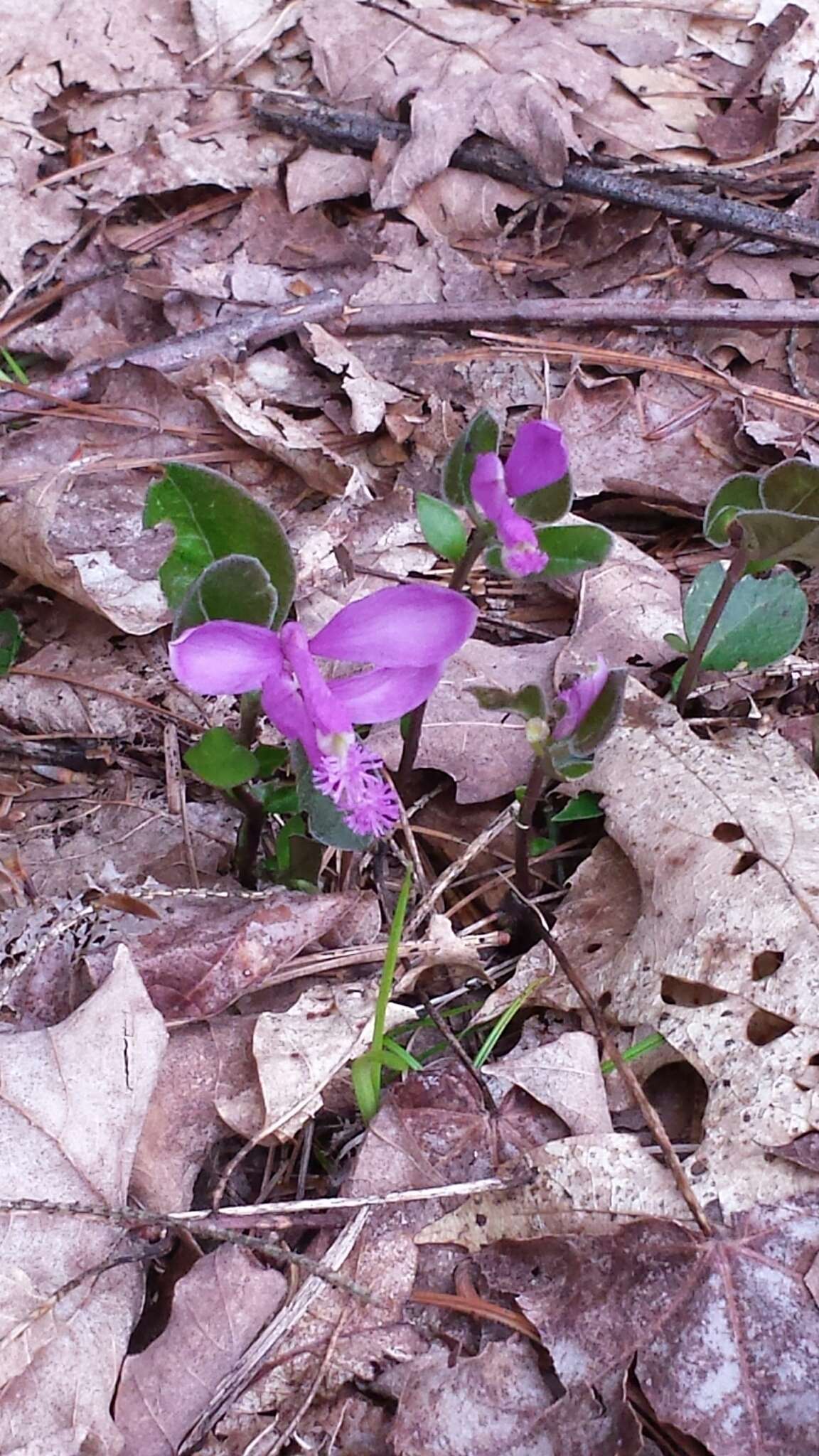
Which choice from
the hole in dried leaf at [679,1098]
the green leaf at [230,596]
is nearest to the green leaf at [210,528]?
the green leaf at [230,596]

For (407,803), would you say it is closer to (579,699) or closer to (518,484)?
(579,699)

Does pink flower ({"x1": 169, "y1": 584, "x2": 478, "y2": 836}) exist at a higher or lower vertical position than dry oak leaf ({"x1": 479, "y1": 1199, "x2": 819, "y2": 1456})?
higher

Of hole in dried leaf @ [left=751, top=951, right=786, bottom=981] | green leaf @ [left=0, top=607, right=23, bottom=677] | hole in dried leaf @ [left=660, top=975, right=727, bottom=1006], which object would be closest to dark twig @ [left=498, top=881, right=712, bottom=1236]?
hole in dried leaf @ [left=660, top=975, right=727, bottom=1006]

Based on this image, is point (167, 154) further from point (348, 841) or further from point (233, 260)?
point (348, 841)

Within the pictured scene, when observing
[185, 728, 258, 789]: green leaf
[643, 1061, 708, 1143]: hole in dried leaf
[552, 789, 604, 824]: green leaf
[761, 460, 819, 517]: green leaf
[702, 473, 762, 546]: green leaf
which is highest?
Result: [761, 460, 819, 517]: green leaf

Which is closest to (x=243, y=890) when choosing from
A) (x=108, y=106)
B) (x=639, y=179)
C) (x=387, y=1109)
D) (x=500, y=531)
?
(x=387, y=1109)

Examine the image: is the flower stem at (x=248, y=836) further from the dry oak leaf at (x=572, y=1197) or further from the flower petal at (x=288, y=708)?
the dry oak leaf at (x=572, y=1197)

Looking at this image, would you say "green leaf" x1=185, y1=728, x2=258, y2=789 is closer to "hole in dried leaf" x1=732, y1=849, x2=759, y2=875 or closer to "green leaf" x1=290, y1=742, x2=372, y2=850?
"green leaf" x1=290, y1=742, x2=372, y2=850
